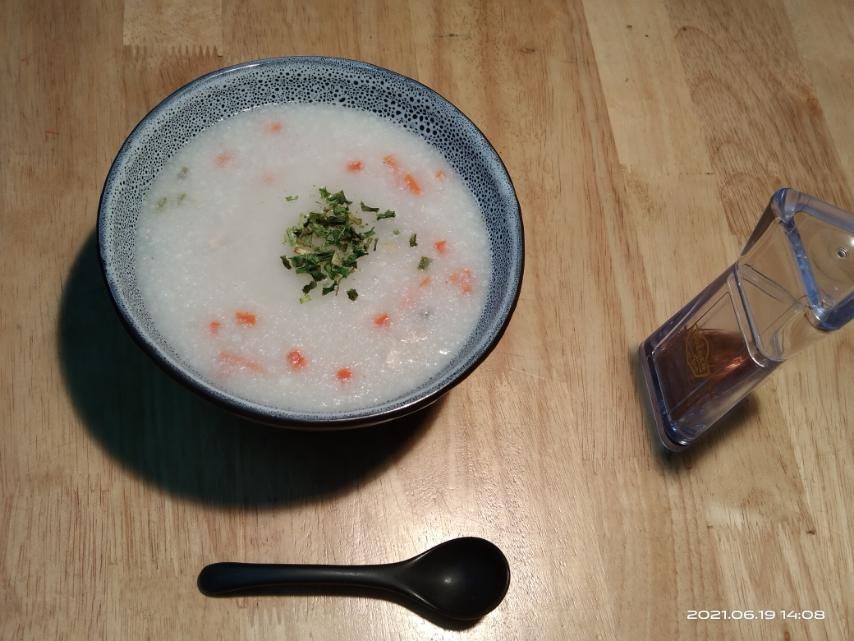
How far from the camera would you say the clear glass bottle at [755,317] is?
3.72 feet

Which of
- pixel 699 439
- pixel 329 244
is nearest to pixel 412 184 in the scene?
pixel 329 244

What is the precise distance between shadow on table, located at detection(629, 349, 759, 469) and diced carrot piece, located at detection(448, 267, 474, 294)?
34 cm

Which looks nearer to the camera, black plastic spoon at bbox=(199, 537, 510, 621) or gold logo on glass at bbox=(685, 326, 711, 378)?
black plastic spoon at bbox=(199, 537, 510, 621)

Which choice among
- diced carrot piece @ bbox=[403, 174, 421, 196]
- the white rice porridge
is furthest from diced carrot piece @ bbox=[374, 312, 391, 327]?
diced carrot piece @ bbox=[403, 174, 421, 196]

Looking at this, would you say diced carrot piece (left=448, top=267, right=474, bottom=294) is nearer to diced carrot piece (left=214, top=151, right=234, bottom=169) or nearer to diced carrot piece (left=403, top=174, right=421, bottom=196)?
diced carrot piece (left=403, top=174, right=421, bottom=196)

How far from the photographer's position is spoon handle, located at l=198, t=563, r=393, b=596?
115cm

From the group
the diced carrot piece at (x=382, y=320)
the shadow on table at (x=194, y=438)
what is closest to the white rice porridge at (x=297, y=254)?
the diced carrot piece at (x=382, y=320)

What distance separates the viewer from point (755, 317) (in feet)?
4.05

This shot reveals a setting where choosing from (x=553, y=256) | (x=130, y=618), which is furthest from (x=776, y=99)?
(x=130, y=618)

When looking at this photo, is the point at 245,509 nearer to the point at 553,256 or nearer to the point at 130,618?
the point at 130,618

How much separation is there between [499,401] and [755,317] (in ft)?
1.36

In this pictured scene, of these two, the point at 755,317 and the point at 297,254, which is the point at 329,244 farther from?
the point at 755,317

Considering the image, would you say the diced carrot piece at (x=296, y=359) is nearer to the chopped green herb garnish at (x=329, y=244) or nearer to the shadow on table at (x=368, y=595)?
the chopped green herb garnish at (x=329, y=244)

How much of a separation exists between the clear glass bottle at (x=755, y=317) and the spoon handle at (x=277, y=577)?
54cm
